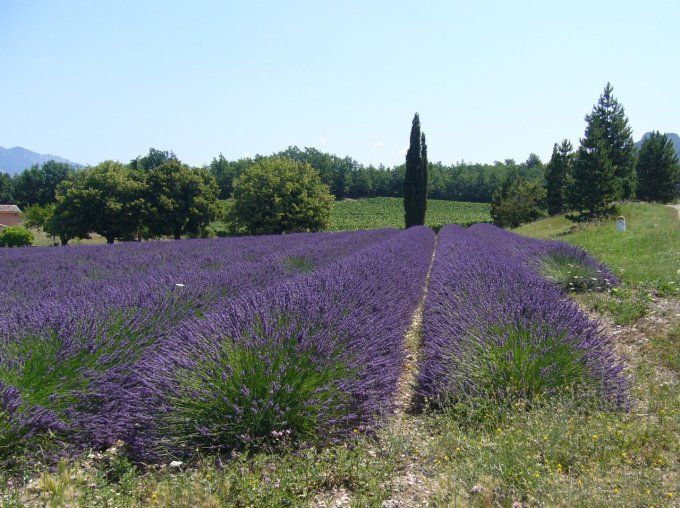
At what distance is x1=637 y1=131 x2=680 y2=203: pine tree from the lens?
4062cm

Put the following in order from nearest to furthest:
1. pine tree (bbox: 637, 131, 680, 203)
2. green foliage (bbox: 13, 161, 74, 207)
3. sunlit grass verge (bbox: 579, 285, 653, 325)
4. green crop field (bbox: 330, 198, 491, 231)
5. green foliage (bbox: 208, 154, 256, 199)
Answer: sunlit grass verge (bbox: 579, 285, 653, 325) < pine tree (bbox: 637, 131, 680, 203) < green crop field (bbox: 330, 198, 491, 231) < green foliage (bbox: 13, 161, 74, 207) < green foliage (bbox: 208, 154, 256, 199)

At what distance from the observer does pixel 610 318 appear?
5.89 meters

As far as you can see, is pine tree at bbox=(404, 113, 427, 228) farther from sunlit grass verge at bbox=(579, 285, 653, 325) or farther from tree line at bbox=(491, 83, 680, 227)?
sunlit grass verge at bbox=(579, 285, 653, 325)

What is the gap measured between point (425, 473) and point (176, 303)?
2.93m

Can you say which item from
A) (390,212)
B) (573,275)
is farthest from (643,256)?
(390,212)

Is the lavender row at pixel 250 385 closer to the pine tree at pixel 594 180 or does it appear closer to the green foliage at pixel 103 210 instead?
the pine tree at pixel 594 180

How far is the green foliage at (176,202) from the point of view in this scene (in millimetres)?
32531

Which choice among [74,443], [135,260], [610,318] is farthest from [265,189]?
[74,443]

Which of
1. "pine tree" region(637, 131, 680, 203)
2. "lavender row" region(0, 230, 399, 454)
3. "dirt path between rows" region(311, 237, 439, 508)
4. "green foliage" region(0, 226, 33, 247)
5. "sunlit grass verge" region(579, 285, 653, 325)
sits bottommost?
"green foliage" region(0, 226, 33, 247)

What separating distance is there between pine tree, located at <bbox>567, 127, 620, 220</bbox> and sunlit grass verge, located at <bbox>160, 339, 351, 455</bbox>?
25971 millimetres

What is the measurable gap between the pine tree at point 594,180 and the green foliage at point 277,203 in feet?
59.3

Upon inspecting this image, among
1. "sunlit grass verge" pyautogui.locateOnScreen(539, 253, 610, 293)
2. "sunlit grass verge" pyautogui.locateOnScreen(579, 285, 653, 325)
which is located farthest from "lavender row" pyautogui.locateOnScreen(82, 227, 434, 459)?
"sunlit grass verge" pyautogui.locateOnScreen(539, 253, 610, 293)

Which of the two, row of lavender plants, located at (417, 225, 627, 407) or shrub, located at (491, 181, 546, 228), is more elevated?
shrub, located at (491, 181, 546, 228)

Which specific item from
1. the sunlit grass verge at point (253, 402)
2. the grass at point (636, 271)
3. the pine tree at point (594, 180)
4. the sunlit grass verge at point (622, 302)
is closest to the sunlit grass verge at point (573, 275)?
the grass at point (636, 271)
